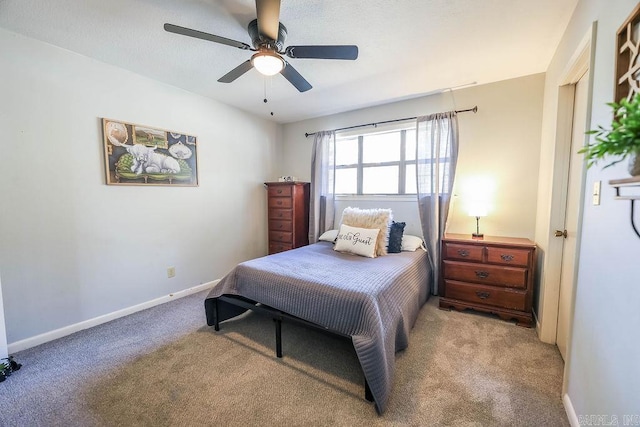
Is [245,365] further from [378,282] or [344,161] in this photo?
[344,161]

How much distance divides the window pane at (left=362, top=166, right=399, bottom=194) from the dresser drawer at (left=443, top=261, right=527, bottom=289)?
1236 mm

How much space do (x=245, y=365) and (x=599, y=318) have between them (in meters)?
2.01

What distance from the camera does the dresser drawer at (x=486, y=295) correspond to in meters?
2.26

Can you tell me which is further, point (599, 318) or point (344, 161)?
point (344, 161)

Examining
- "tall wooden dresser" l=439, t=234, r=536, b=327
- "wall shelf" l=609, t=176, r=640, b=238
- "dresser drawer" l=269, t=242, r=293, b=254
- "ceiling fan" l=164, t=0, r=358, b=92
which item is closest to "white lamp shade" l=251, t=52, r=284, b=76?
"ceiling fan" l=164, t=0, r=358, b=92

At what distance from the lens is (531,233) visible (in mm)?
2572

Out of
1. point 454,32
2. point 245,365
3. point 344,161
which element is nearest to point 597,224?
point 454,32

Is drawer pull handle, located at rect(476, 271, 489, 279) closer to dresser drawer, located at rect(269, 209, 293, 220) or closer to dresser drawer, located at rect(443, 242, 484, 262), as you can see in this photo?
dresser drawer, located at rect(443, 242, 484, 262)

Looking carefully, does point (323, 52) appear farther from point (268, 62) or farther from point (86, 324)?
point (86, 324)

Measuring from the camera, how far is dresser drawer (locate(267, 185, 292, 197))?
364 cm

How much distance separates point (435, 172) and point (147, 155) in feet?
10.5

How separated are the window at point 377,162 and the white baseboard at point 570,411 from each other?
2.25 meters

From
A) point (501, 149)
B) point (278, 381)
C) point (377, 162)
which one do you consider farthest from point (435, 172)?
point (278, 381)

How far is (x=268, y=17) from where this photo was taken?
1.39 metres
